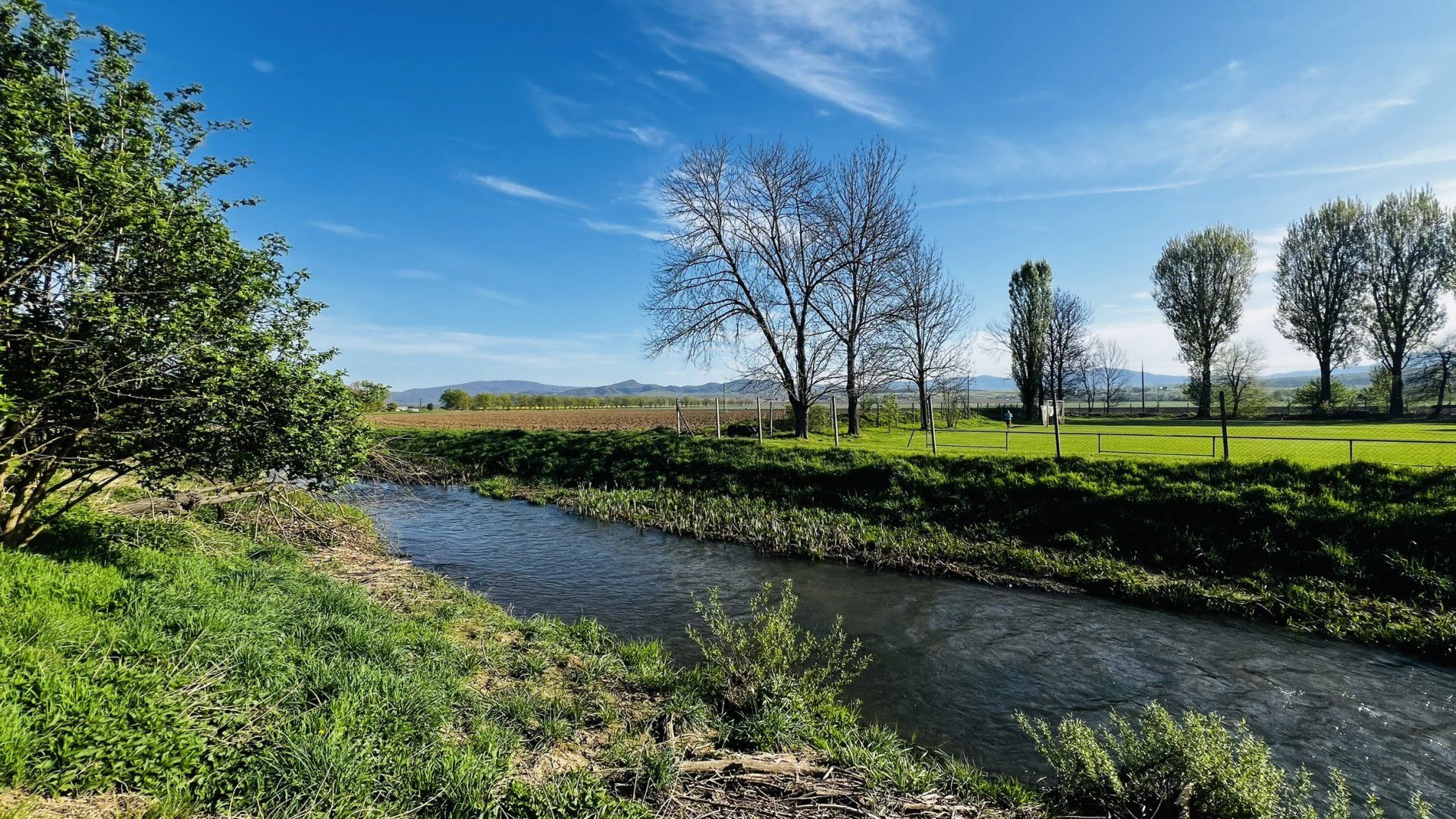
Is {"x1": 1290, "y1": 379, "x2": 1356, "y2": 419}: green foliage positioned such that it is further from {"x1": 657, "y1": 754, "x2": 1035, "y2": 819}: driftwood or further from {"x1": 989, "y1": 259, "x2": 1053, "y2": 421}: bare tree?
{"x1": 657, "y1": 754, "x2": 1035, "y2": 819}: driftwood

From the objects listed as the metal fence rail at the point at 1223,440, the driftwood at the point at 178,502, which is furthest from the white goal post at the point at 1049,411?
the driftwood at the point at 178,502

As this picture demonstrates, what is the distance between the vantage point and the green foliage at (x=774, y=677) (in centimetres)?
572

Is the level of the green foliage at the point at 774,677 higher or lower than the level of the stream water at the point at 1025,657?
higher

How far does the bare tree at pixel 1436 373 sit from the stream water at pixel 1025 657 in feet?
143

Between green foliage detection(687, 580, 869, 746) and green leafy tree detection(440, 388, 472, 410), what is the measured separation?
88.7m

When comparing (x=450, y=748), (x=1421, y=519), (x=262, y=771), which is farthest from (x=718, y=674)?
(x=1421, y=519)

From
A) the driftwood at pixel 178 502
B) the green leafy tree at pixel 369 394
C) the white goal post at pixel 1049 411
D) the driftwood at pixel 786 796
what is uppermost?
the green leafy tree at pixel 369 394

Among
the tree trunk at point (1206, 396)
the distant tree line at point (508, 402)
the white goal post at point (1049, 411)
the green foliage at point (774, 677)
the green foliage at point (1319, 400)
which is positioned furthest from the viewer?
the distant tree line at point (508, 402)

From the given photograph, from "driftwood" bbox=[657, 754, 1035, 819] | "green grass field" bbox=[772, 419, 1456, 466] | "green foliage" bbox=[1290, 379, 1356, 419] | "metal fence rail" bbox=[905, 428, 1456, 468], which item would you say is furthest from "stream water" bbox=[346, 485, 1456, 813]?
"green foliage" bbox=[1290, 379, 1356, 419]

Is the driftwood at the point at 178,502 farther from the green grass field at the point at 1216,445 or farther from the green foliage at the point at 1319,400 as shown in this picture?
the green foliage at the point at 1319,400

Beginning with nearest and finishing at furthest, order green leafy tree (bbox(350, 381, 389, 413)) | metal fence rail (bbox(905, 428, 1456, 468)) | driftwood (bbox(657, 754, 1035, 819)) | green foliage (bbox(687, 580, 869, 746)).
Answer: driftwood (bbox(657, 754, 1035, 819)), green foliage (bbox(687, 580, 869, 746)), green leafy tree (bbox(350, 381, 389, 413)), metal fence rail (bbox(905, 428, 1456, 468))

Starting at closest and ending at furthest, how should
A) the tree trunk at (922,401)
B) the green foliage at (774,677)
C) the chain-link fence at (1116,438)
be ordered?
the green foliage at (774,677), the chain-link fence at (1116,438), the tree trunk at (922,401)

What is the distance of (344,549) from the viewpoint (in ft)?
38.6

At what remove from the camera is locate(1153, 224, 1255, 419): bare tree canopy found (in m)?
42.9
